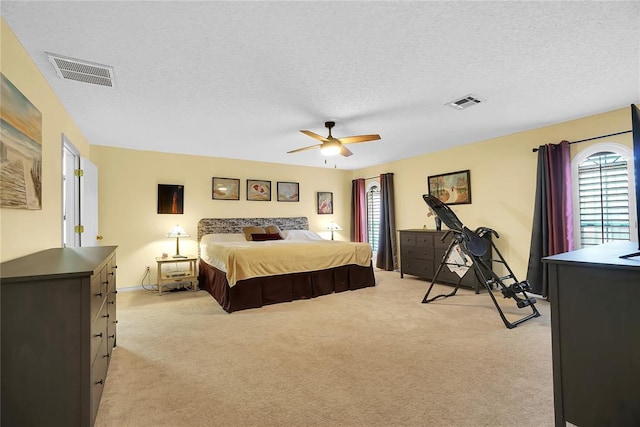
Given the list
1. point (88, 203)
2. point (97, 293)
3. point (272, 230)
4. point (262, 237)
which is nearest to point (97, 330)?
point (97, 293)

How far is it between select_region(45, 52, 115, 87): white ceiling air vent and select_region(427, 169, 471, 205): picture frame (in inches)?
207

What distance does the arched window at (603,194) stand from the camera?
3.59m

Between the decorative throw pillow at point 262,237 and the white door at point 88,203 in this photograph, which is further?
the decorative throw pillow at point 262,237

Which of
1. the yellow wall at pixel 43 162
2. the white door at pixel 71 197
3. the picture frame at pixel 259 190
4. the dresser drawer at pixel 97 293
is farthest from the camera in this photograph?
the picture frame at pixel 259 190

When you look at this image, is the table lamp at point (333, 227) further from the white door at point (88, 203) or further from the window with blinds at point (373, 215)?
the white door at point (88, 203)

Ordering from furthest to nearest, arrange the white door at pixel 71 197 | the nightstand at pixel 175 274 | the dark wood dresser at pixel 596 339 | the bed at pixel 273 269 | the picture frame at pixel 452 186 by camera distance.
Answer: the picture frame at pixel 452 186 → the nightstand at pixel 175 274 → the bed at pixel 273 269 → the white door at pixel 71 197 → the dark wood dresser at pixel 596 339

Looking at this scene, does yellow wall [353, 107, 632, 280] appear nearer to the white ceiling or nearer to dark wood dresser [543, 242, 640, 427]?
the white ceiling

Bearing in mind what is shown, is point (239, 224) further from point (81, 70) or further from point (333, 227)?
point (81, 70)

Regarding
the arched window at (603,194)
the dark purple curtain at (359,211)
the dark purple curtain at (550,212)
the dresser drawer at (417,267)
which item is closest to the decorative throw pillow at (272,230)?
the dark purple curtain at (359,211)

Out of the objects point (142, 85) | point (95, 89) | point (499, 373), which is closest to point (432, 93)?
point (499, 373)

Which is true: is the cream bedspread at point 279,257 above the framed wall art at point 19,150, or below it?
below

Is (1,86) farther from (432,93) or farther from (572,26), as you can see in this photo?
(572,26)

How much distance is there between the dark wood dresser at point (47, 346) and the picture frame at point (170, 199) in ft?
13.5

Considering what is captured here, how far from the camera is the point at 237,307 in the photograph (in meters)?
3.94
